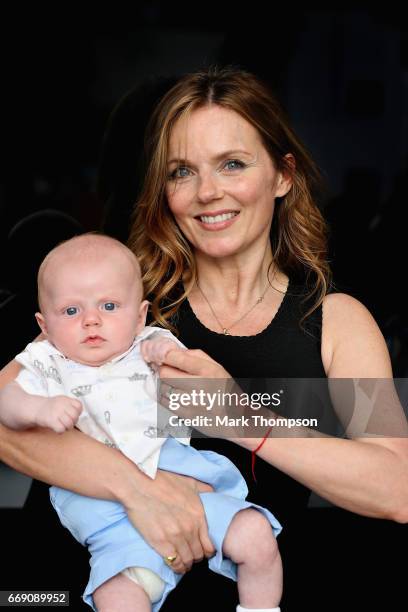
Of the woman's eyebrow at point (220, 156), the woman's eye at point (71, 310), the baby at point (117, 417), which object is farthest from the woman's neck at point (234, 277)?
the woman's eye at point (71, 310)

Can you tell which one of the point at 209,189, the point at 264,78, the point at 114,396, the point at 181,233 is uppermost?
the point at 264,78

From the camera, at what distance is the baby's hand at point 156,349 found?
1669mm

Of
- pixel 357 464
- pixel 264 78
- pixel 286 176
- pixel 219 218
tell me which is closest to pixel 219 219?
pixel 219 218

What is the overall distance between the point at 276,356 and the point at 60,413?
60 centimetres

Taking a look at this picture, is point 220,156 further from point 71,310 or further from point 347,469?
point 347,469

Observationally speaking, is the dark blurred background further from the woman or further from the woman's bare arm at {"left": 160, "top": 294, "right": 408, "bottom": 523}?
the woman's bare arm at {"left": 160, "top": 294, "right": 408, "bottom": 523}

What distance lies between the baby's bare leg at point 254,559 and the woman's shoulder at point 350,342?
1.28 ft

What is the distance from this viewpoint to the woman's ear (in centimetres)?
208

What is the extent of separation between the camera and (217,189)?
190cm

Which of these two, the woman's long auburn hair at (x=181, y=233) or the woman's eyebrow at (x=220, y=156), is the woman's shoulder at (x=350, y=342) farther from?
the woman's eyebrow at (x=220, y=156)

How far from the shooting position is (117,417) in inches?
64.7

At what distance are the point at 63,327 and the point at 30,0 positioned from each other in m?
1.70

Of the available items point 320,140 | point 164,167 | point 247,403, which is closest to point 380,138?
point 320,140

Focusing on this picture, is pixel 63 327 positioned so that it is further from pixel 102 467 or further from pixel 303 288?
pixel 303 288
